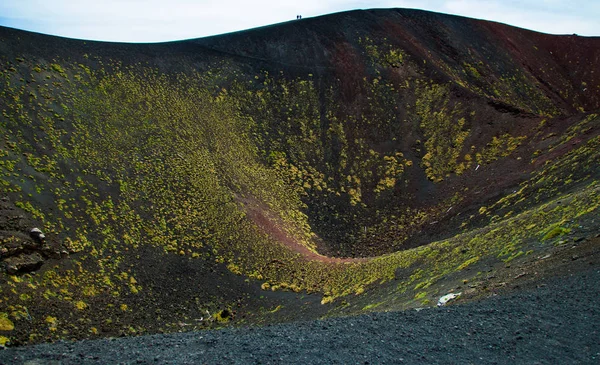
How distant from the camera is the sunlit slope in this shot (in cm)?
2508

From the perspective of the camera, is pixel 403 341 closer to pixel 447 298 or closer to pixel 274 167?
pixel 447 298

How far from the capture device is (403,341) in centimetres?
1092

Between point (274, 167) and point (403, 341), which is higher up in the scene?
point (403, 341)

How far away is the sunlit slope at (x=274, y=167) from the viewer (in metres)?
25.1

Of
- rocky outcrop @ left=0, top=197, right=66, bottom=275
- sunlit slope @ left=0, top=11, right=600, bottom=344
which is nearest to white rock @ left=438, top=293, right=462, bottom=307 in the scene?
sunlit slope @ left=0, top=11, right=600, bottom=344

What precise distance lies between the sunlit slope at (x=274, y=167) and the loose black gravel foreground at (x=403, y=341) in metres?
6.91

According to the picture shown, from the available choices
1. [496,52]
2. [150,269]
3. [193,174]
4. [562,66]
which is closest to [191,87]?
[193,174]

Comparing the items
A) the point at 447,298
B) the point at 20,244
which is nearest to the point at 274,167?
the point at 20,244

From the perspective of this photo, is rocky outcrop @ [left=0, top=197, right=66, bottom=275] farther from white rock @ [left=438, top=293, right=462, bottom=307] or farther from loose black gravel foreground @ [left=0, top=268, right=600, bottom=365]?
white rock @ [left=438, top=293, right=462, bottom=307]

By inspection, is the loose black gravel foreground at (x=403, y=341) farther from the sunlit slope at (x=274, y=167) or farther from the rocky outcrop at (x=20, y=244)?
the rocky outcrop at (x=20, y=244)

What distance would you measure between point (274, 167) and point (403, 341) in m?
32.9

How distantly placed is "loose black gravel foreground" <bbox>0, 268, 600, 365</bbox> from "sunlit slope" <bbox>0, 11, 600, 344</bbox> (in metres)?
6.91

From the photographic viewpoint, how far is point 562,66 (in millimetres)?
68188

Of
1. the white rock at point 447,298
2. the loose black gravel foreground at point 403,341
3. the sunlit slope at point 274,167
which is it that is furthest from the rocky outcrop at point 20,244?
the white rock at point 447,298
